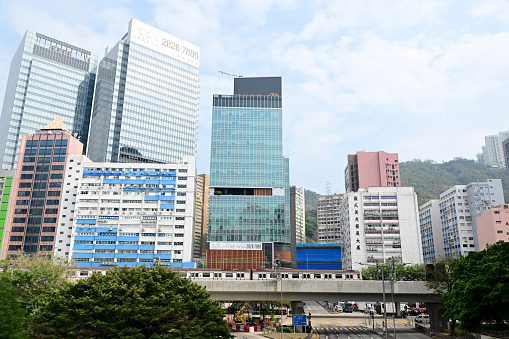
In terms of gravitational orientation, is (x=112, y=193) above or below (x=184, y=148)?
below

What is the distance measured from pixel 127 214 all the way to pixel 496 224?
108369mm

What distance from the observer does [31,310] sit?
47.2m

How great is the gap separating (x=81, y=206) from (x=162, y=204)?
23.6 meters

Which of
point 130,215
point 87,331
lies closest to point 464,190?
point 130,215

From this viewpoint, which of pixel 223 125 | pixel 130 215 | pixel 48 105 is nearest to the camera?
pixel 130 215

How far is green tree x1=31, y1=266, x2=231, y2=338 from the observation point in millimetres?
38656

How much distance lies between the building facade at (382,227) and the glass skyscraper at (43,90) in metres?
102

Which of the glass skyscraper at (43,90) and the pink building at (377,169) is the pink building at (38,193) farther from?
the pink building at (377,169)

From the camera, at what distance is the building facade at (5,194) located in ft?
397

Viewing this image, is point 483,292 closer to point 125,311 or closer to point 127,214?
point 125,311

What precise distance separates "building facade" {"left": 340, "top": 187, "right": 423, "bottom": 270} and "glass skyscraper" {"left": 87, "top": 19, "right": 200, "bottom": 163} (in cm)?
6990

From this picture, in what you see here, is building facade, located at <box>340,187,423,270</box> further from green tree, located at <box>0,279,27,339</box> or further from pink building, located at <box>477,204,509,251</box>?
green tree, located at <box>0,279,27,339</box>

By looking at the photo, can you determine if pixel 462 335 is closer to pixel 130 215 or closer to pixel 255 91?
pixel 130 215

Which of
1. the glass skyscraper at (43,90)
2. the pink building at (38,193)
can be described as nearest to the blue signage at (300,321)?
the pink building at (38,193)
